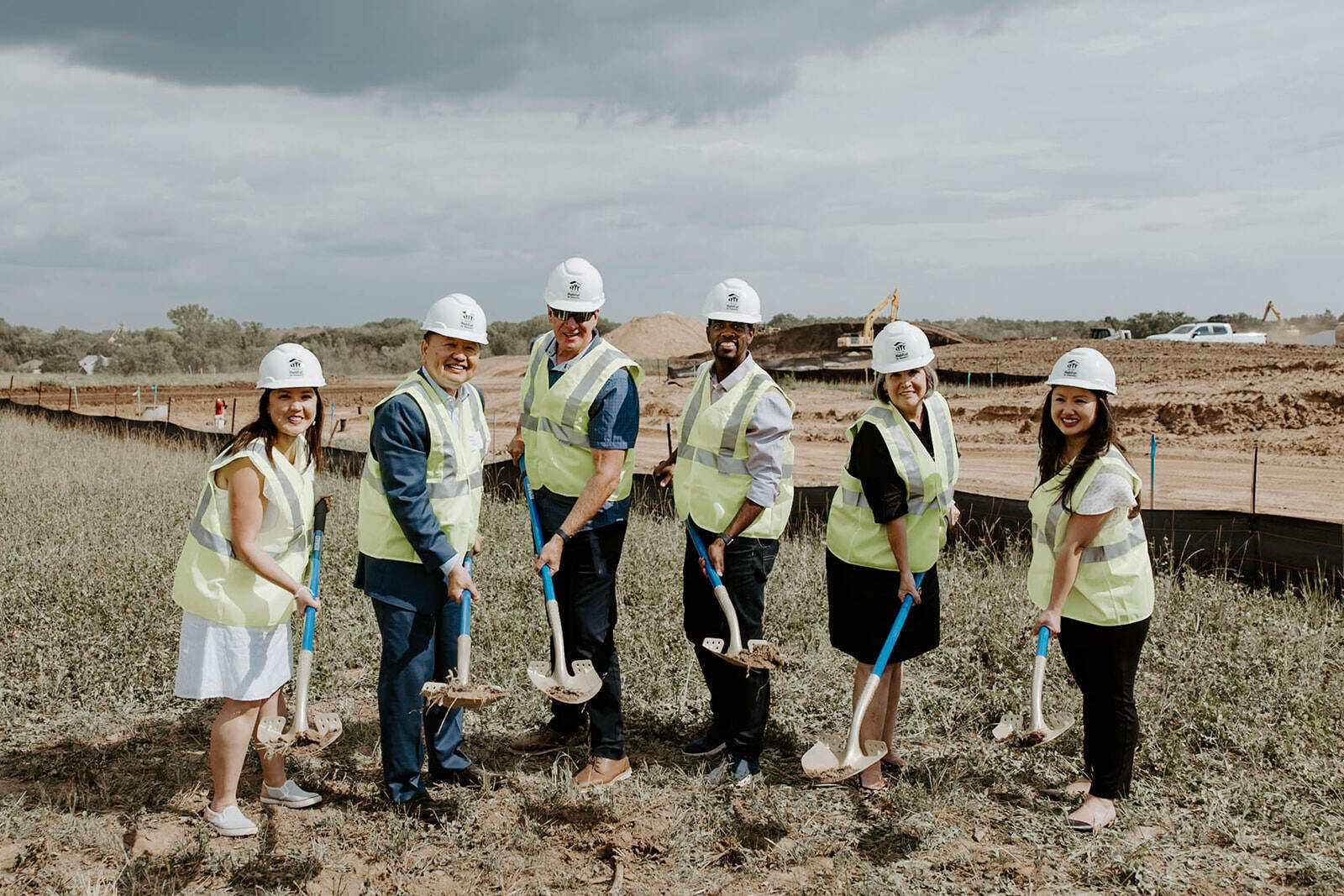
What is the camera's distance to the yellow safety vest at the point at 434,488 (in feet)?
11.9

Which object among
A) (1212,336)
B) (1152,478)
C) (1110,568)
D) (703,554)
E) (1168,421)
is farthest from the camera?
(1212,336)

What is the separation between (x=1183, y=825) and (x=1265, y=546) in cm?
320

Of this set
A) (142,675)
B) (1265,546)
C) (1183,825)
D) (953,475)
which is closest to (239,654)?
A: (142,675)

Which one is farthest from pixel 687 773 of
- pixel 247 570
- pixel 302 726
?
pixel 247 570

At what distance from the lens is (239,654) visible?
141 inches

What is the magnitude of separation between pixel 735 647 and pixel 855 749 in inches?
23.8

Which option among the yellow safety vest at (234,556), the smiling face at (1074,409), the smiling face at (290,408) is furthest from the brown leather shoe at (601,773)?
the smiling face at (1074,409)

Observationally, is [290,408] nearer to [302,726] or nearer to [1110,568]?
[302,726]

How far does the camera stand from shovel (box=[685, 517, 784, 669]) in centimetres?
400

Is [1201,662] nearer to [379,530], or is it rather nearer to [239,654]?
[379,530]

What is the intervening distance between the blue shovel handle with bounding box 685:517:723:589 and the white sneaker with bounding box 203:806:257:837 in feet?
6.33

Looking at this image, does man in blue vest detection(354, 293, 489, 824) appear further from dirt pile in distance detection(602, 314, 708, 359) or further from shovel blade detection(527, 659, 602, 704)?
dirt pile in distance detection(602, 314, 708, 359)

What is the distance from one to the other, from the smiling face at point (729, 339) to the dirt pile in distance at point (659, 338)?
44.3 metres

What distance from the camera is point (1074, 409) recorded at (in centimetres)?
375
